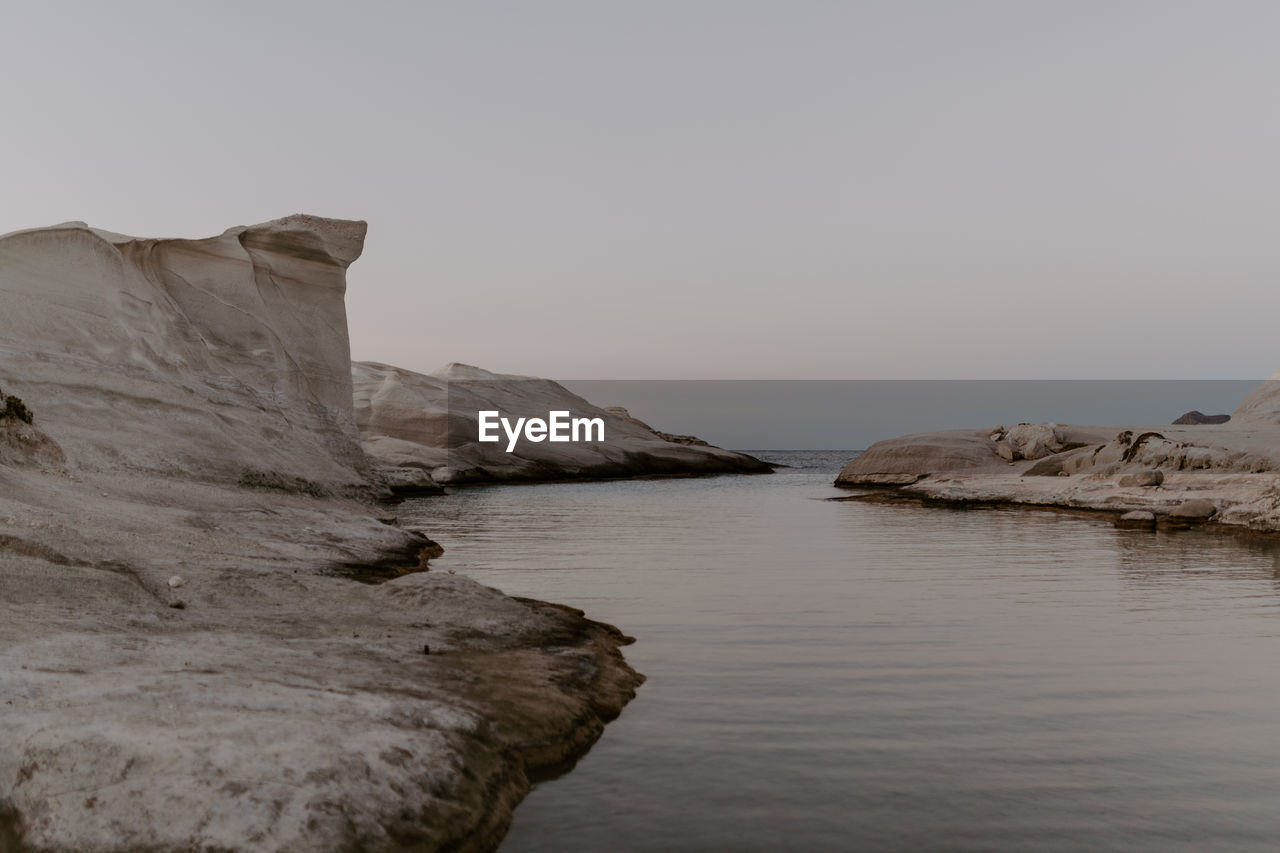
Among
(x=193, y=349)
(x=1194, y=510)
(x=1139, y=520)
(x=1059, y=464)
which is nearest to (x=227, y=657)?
(x=193, y=349)

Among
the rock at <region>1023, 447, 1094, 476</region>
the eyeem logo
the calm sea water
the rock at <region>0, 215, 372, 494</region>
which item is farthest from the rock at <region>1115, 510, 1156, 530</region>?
the eyeem logo

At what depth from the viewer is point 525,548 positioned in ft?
60.4

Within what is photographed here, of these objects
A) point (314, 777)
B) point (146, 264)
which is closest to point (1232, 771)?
point (314, 777)

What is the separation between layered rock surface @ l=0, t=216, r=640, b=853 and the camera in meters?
4.14

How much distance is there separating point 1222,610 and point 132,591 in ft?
38.4

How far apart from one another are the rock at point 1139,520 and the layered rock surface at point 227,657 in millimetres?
16698

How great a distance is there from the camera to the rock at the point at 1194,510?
22469 mm

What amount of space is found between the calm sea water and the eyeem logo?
42.1 m

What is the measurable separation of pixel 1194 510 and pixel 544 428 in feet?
152

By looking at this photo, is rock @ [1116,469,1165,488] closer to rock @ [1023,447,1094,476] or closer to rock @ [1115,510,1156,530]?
rock @ [1115,510,1156,530]

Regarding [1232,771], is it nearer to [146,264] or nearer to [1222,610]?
[1222,610]

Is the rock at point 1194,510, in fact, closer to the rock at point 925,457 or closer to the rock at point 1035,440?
the rock at point 1035,440

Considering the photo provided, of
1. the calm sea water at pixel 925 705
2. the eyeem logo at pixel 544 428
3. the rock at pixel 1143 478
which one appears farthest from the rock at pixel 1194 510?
the eyeem logo at pixel 544 428

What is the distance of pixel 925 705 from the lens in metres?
7.27
